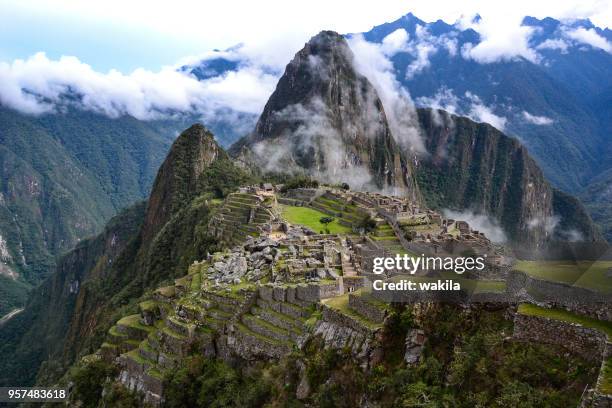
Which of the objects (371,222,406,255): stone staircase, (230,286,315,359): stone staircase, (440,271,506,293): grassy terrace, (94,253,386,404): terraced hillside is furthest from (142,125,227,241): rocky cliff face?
(440,271,506,293): grassy terrace

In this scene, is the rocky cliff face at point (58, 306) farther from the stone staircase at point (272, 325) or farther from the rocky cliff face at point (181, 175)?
the stone staircase at point (272, 325)

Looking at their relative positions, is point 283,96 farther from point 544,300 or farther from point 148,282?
point 544,300

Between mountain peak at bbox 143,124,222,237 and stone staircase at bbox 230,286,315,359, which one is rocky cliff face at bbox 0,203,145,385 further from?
stone staircase at bbox 230,286,315,359

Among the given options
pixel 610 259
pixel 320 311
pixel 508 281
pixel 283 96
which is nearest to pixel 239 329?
pixel 320 311

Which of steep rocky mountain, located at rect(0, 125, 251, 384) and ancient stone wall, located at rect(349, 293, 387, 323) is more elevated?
ancient stone wall, located at rect(349, 293, 387, 323)

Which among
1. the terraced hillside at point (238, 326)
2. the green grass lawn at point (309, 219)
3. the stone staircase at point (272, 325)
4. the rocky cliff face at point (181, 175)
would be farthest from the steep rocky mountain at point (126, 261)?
the stone staircase at point (272, 325)

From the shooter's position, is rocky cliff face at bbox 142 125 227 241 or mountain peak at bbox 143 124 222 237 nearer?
rocky cliff face at bbox 142 125 227 241

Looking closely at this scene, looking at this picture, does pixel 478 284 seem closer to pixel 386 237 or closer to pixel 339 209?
pixel 386 237
